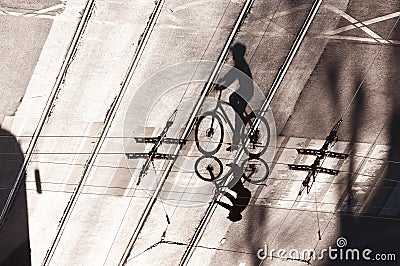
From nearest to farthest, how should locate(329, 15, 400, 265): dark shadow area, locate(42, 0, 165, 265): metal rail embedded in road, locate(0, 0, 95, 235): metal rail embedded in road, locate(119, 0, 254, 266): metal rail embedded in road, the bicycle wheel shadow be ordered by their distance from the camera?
1. locate(0, 0, 95, 235): metal rail embedded in road
2. locate(42, 0, 165, 265): metal rail embedded in road
3. locate(119, 0, 254, 266): metal rail embedded in road
4. the bicycle wheel shadow
5. locate(329, 15, 400, 265): dark shadow area

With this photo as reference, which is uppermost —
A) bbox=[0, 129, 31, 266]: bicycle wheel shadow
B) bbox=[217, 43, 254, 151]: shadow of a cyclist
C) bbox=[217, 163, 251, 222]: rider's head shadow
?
bbox=[217, 43, 254, 151]: shadow of a cyclist

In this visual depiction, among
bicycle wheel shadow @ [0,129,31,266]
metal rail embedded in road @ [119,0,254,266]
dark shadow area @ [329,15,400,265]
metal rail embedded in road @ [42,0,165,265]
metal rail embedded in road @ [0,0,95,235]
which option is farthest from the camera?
dark shadow area @ [329,15,400,265]

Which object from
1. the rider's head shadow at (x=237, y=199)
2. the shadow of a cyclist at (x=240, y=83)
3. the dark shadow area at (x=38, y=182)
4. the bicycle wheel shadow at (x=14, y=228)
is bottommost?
the bicycle wheel shadow at (x=14, y=228)

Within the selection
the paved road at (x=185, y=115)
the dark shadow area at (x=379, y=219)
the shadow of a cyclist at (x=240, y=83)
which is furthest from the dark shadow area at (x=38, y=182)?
the dark shadow area at (x=379, y=219)

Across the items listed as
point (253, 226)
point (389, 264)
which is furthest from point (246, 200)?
point (389, 264)

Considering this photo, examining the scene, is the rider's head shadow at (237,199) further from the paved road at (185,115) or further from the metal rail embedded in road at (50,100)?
the metal rail embedded in road at (50,100)

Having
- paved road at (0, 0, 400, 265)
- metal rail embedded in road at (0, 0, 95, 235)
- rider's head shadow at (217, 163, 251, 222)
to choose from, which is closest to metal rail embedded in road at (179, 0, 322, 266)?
paved road at (0, 0, 400, 265)

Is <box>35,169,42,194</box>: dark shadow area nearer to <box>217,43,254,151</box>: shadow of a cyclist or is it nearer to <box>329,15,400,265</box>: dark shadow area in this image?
<box>217,43,254,151</box>: shadow of a cyclist
